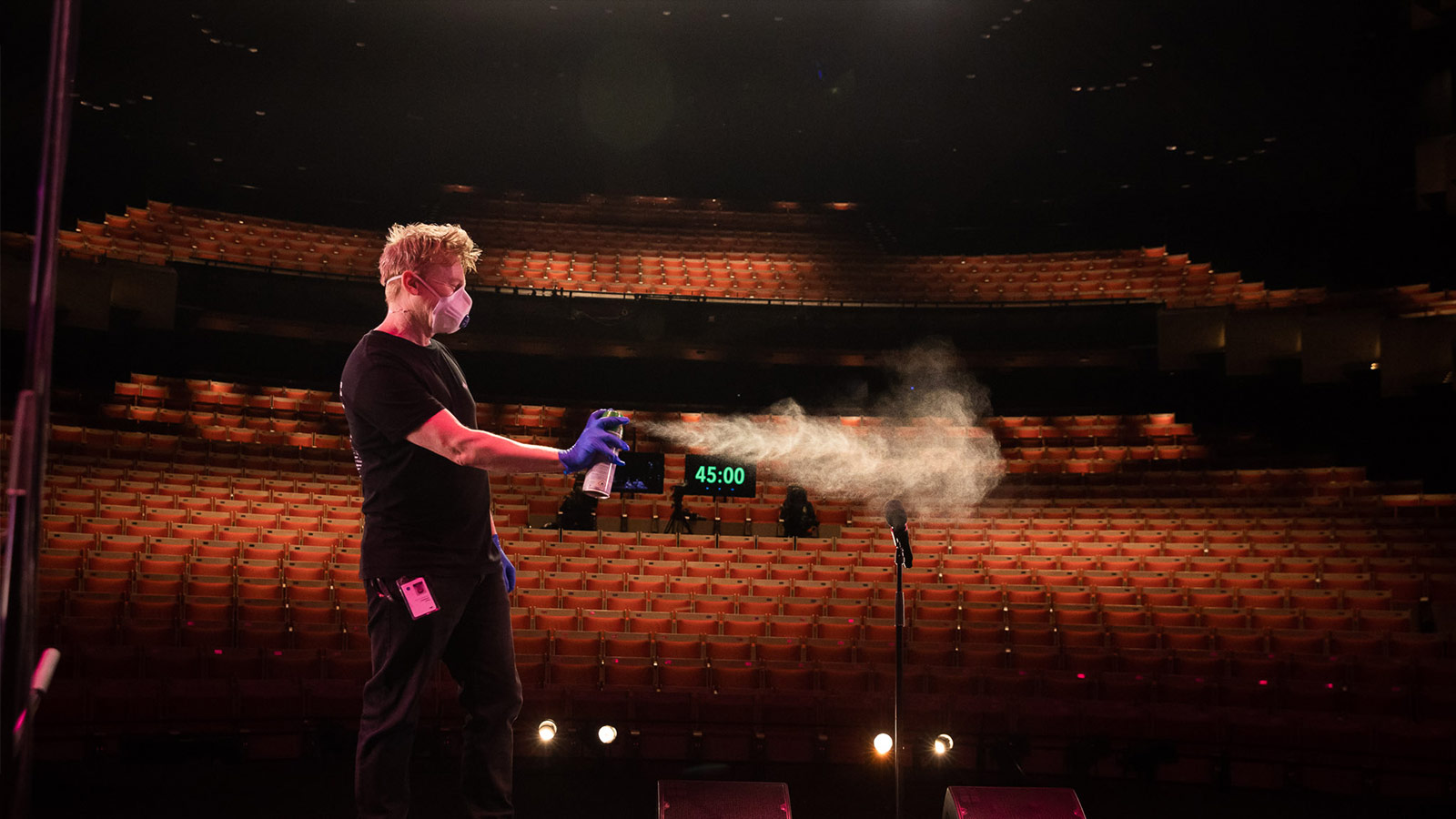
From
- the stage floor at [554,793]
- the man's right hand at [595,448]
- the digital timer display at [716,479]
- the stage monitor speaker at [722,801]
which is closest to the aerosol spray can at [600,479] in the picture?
the man's right hand at [595,448]

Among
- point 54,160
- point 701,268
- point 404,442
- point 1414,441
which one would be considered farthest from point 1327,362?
point 54,160

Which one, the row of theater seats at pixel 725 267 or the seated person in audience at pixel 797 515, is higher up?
the row of theater seats at pixel 725 267

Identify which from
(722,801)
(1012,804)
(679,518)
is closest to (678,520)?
(679,518)

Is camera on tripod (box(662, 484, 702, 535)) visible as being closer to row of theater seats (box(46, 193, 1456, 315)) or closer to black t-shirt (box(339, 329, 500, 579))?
row of theater seats (box(46, 193, 1456, 315))

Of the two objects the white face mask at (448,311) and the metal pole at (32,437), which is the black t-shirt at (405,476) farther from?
the metal pole at (32,437)

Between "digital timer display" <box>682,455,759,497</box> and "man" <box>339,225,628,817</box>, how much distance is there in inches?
224

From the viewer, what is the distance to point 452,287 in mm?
1708

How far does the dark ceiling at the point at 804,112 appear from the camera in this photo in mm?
10414

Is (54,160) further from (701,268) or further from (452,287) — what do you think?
(701,268)

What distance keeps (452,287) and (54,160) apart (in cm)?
82

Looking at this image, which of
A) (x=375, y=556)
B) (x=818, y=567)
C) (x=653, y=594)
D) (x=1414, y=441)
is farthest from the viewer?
(x=1414, y=441)

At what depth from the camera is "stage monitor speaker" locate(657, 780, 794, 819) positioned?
244cm

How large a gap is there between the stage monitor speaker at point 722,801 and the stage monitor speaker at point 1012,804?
0.42 metres

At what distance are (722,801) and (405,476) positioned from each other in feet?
4.35
